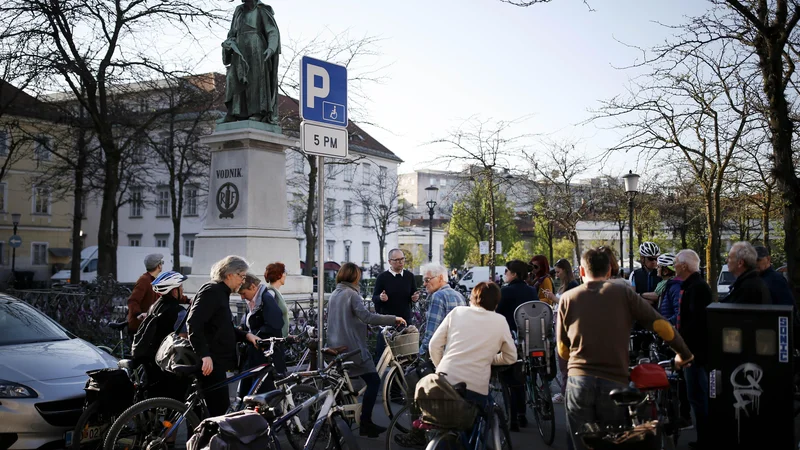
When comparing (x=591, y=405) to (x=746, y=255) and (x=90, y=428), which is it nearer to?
(x=746, y=255)

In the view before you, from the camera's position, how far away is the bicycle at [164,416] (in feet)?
19.7

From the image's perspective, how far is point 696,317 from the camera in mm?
7082

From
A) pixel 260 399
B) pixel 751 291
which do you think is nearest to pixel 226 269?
pixel 260 399

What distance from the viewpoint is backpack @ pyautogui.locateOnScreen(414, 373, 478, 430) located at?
4918 millimetres

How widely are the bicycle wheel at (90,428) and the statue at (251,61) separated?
863cm

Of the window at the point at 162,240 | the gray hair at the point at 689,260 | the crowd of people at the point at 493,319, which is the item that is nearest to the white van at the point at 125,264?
A: the window at the point at 162,240

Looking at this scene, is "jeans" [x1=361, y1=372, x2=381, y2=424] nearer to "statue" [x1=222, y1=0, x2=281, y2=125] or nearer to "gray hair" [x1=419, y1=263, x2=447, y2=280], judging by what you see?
"gray hair" [x1=419, y1=263, x2=447, y2=280]

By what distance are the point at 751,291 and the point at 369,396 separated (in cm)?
371

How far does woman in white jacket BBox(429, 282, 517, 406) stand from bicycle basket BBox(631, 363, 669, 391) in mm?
922

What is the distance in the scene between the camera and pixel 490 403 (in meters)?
5.52

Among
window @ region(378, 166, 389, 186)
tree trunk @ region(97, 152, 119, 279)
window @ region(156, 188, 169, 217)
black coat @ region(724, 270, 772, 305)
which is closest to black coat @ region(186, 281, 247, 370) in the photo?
black coat @ region(724, 270, 772, 305)

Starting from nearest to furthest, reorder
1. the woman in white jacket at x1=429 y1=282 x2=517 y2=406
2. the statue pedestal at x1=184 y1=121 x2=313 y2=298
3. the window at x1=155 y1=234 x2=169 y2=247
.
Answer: the woman in white jacket at x1=429 y1=282 x2=517 y2=406, the statue pedestal at x1=184 y1=121 x2=313 y2=298, the window at x1=155 y1=234 x2=169 y2=247

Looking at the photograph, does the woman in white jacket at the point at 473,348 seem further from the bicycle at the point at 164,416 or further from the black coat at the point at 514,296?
the black coat at the point at 514,296

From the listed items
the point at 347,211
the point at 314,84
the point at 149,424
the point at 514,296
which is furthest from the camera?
the point at 347,211
